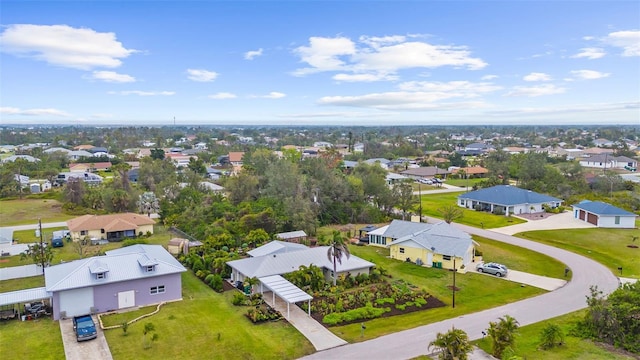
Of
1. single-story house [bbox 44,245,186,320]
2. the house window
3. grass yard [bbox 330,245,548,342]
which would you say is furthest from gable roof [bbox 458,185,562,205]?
the house window

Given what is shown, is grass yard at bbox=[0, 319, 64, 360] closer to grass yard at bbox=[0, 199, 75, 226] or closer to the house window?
the house window

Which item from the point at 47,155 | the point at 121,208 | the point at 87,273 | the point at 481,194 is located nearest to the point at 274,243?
the point at 87,273

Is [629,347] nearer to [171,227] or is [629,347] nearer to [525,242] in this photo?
[525,242]

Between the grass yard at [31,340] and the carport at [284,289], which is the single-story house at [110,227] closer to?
the grass yard at [31,340]

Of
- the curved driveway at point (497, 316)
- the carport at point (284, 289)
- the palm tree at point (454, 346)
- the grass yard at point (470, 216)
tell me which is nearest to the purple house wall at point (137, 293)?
the carport at point (284, 289)

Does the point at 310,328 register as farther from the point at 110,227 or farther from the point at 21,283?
the point at 110,227

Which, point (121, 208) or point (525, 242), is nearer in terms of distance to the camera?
point (525, 242)
